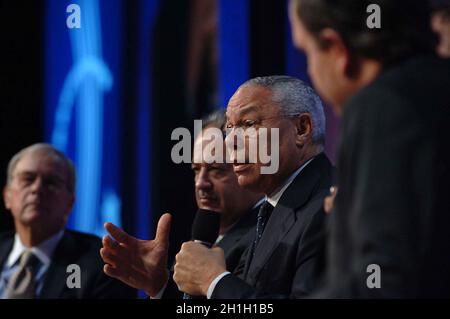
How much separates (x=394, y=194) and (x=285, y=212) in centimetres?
108

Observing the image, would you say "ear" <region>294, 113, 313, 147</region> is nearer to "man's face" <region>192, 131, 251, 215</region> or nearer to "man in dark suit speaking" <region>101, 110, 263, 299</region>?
"man in dark suit speaking" <region>101, 110, 263, 299</region>

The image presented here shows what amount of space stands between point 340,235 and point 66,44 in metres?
4.36

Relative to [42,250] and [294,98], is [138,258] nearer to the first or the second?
[294,98]

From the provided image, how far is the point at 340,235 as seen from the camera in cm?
127

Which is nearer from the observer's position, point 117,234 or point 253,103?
point 117,234

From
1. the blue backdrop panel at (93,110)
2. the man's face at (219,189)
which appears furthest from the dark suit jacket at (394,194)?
the blue backdrop panel at (93,110)

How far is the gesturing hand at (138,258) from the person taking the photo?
2.38 meters

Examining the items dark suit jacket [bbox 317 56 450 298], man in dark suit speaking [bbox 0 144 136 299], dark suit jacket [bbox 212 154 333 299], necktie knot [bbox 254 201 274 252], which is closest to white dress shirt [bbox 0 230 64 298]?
man in dark suit speaking [bbox 0 144 136 299]

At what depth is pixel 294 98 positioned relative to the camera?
2.52m

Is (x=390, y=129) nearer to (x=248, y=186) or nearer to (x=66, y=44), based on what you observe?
(x=248, y=186)

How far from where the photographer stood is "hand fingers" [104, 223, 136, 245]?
236cm

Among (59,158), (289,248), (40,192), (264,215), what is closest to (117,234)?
(264,215)

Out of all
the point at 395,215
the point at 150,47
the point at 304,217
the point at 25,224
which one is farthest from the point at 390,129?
the point at 150,47

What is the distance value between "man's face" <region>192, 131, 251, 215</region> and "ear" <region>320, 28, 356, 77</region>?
184cm
